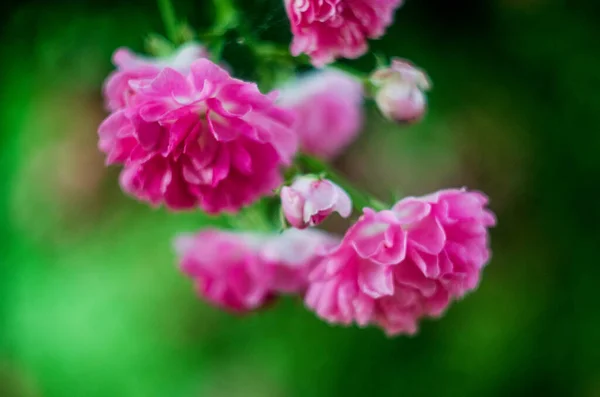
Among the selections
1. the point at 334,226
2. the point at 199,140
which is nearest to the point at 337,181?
the point at 199,140

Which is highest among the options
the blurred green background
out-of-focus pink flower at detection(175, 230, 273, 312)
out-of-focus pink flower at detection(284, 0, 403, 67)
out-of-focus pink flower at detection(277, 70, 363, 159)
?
out-of-focus pink flower at detection(284, 0, 403, 67)

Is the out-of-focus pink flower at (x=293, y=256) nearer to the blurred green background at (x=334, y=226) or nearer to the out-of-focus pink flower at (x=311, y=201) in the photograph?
the out-of-focus pink flower at (x=311, y=201)

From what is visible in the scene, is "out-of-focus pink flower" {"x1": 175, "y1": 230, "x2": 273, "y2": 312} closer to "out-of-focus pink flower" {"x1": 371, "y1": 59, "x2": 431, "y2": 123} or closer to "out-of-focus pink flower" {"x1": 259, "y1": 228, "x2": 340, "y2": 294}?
"out-of-focus pink flower" {"x1": 259, "y1": 228, "x2": 340, "y2": 294}

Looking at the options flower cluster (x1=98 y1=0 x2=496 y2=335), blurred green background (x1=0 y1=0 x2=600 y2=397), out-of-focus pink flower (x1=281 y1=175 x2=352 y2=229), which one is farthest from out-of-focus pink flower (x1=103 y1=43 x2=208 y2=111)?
blurred green background (x1=0 y1=0 x2=600 y2=397)

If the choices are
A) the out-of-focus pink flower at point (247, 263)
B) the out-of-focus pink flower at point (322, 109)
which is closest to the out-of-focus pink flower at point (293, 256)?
the out-of-focus pink flower at point (247, 263)

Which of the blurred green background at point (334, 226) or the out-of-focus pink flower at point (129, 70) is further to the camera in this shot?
the blurred green background at point (334, 226)

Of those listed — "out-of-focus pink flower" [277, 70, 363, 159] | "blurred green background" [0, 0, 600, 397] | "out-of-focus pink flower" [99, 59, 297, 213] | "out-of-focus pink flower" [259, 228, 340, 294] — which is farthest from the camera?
"blurred green background" [0, 0, 600, 397]

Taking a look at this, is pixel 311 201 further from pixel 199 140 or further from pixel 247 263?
pixel 247 263
